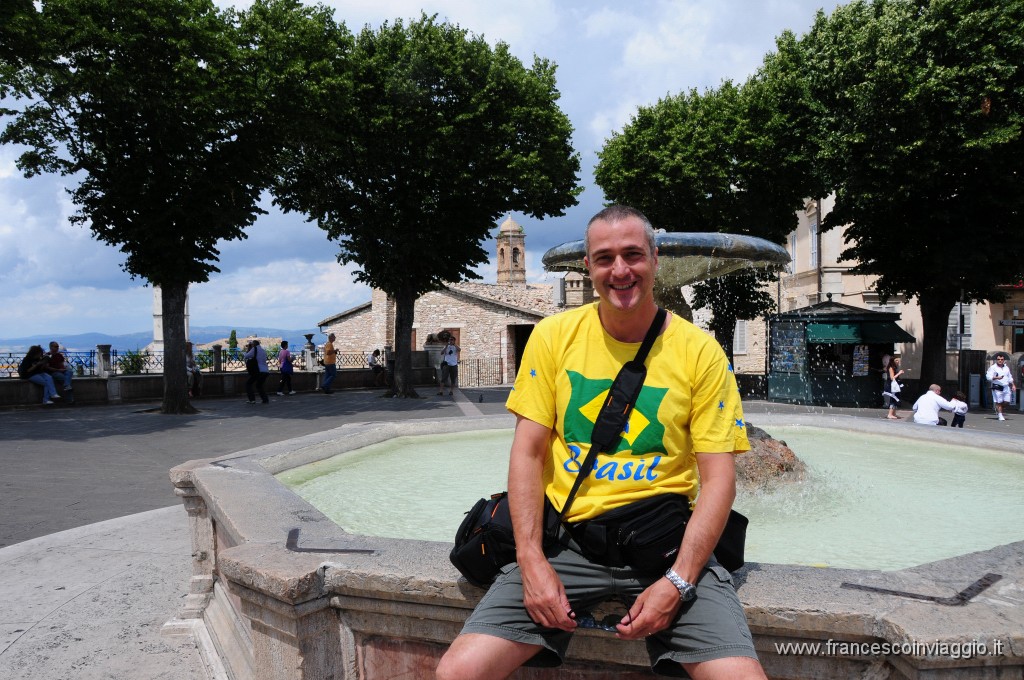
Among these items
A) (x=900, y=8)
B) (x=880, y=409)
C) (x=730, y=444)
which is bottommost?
(x=880, y=409)

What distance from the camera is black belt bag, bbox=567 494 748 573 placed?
76.0 inches

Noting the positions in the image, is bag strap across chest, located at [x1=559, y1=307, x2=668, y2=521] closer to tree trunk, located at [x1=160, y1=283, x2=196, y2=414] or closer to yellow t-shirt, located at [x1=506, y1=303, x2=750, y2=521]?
yellow t-shirt, located at [x1=506, y1=303, x2=750, y2=521]

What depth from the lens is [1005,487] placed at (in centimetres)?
514

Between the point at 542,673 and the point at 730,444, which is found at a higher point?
the point at 730,444

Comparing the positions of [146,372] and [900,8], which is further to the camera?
[146,372]

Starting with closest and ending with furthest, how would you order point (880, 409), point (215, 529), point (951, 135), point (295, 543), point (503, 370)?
point (295, 543)
point (215, 529)
point (951, 135)
point (880, 409)
point (503, 370)

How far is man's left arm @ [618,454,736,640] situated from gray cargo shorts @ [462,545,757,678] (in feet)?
0.19

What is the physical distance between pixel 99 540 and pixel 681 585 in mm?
5327

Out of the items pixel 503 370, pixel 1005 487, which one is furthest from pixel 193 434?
pixel 503 370

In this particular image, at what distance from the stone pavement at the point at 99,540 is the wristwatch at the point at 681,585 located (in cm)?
251

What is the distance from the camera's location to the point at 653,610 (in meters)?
1.83

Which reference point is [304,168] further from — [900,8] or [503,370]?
[503,370]

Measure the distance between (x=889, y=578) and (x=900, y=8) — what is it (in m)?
19.0

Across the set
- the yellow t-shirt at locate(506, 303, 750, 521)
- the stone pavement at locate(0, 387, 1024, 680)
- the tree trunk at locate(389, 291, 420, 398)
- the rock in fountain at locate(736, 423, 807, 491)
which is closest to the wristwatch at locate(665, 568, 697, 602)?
the yellow t-shirt at locate(506, 303, 750, 521)
